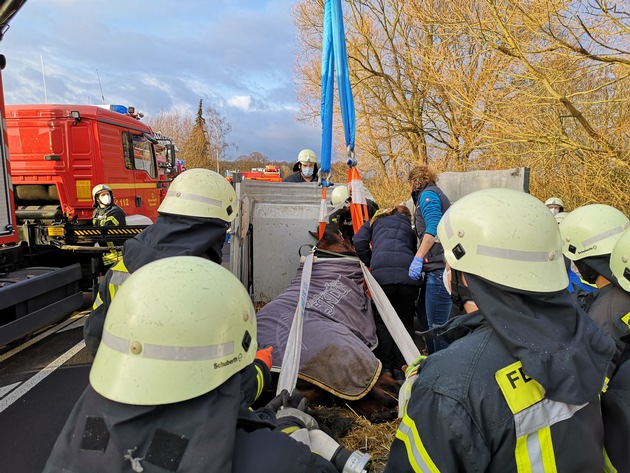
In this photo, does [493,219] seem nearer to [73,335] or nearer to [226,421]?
[226,421]

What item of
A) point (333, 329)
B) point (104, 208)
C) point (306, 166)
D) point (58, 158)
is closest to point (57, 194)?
point (58, 158)

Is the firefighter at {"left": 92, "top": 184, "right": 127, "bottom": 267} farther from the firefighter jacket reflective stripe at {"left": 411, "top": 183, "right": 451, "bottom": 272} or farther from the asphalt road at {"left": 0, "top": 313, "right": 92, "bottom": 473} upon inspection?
the firefighter jacket reflective stripe at {"left": 411, "top": 183, "right": 451, "bottom": 272}

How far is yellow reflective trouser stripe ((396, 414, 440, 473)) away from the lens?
1.18 metres

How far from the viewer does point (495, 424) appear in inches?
44.4

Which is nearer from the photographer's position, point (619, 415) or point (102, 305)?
point (619, 415)

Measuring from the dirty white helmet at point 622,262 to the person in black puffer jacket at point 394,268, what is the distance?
6.84 feet

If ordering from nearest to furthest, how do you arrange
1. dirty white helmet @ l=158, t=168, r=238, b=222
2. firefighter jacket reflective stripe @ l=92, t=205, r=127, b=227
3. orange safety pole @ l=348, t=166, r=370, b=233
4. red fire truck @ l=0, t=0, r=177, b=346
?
dirty white helmet @ l=158, t=168, r=238, b=222 < red fire truck @ l=0, t=0, r=177, b=346 < orange safety pole @ l=348, t=166, r=370, b=233 < firefighter jacket reflective stripe @ l=92, t=205, r=127, b=227

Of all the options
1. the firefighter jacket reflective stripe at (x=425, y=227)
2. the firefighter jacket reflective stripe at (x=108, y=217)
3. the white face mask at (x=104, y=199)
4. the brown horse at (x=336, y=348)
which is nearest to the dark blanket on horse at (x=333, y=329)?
the brown horse at (x=336, y=348)

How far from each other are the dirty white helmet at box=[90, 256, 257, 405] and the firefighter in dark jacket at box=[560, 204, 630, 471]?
1169 mm

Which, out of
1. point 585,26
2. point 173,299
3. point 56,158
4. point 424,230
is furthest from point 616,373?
point 56,158

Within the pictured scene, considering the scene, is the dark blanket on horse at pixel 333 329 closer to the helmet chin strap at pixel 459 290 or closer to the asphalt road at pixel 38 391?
the helmet chin strap at pixel 459 290

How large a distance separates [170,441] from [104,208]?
5890 millimetres

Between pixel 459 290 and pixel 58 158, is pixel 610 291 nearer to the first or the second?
pixel 459 290

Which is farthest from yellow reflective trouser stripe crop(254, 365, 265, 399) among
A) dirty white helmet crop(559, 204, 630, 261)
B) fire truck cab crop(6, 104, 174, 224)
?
fire truck cab crop(6, 104, 174, 224)
